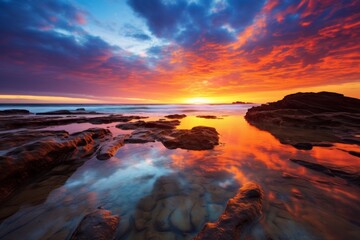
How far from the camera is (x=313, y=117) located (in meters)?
A: 12.3

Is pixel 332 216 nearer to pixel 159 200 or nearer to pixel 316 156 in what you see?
pixel 159 200

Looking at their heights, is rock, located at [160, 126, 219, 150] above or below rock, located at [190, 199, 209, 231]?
above

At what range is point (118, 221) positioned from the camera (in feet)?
9.10

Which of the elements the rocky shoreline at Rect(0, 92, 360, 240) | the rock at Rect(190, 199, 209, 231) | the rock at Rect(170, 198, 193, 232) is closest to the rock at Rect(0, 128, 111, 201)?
the rocky shoreline at Rect(0, 92, 360, 240)

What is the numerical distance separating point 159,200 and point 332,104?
19.4m

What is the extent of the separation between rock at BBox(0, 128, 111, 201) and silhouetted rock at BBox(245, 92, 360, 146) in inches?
392

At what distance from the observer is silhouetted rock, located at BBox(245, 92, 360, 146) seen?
10.2 metres

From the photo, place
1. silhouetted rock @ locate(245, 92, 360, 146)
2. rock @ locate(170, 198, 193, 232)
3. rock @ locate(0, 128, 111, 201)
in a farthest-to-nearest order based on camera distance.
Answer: silhouetted rock @ locate(245, 92, 360, 146)
rock @ locate(0, 128, 111, 201)
rock @ locate(170, 198, 193, 232)

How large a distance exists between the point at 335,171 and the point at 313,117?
9843 mm

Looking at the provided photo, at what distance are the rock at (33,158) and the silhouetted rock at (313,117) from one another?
995 cm

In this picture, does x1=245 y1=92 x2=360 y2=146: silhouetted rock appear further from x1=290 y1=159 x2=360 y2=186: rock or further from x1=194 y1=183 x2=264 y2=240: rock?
x1=194 y1=183 x2=264 y2=240: rock

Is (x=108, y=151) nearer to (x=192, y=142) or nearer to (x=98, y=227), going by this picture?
(x=192, y=142)

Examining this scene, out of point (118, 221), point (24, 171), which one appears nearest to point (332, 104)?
point (118, 221)

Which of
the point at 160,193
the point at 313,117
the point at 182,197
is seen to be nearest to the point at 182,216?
the point at 182,197
